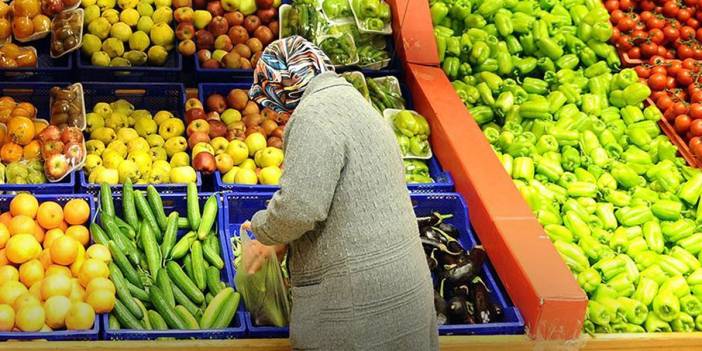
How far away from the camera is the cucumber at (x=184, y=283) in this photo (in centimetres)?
406

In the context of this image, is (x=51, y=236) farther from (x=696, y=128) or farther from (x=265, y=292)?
(x=696, y=128)

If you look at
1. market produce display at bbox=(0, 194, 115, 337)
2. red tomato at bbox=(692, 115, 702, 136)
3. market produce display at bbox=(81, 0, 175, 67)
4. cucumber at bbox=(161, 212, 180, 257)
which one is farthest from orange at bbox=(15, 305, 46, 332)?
red tomato at bbox=(692, 115, 702, 136)

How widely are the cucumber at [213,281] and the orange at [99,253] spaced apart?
1.50 feet

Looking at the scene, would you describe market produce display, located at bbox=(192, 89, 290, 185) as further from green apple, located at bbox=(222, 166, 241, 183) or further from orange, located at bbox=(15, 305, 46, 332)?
orange, located at bbox=(15, 305, 46, 332)

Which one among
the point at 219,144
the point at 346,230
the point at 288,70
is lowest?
the point at 219,144

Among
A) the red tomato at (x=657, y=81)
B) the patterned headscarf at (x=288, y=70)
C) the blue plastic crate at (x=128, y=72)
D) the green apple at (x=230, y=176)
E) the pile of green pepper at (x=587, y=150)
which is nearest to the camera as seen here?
the patterned headscarf at (x=288, y=70)

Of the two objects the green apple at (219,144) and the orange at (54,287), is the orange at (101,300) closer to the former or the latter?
the orange at (54,287)

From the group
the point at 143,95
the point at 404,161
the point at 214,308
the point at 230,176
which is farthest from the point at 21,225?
the point at 404,161

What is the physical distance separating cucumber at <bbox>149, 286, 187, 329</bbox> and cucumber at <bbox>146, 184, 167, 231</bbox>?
1.71 ft

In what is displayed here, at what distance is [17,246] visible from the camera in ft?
13.1

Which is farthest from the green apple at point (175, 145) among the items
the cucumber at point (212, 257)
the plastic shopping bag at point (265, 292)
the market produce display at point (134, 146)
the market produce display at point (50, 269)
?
the plastic shopping bag at point (265, 292)

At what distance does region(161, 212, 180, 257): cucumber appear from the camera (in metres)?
4.29

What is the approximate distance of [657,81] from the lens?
6066mm

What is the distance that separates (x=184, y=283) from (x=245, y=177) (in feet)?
2.82
